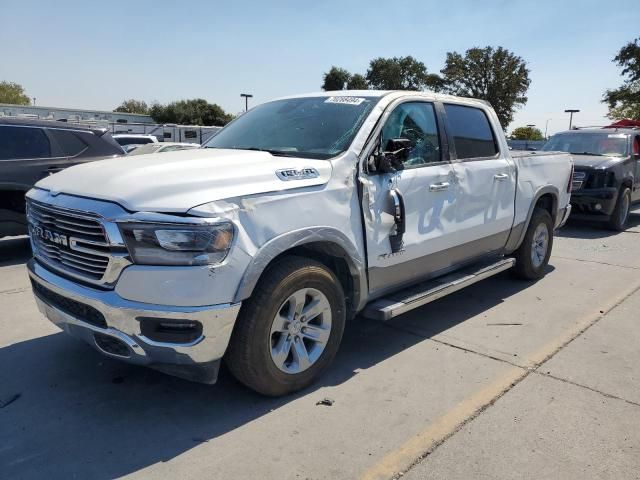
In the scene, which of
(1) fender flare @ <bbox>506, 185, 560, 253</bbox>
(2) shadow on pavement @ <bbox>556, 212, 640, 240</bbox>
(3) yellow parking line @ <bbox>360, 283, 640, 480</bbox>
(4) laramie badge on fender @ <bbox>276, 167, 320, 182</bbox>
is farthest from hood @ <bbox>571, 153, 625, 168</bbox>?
(4) laramie badge on fender @ <bbox>276, 167, 320, 182</bbox>

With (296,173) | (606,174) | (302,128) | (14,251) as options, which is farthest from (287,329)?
(606,174)

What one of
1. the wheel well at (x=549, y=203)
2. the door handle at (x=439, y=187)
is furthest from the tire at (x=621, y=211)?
the door handle at (x=439, y=187)

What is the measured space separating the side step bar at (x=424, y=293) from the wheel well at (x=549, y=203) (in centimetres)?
132

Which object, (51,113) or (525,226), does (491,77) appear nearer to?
(51,113)

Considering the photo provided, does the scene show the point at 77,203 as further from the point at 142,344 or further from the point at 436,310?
the point at 436,310

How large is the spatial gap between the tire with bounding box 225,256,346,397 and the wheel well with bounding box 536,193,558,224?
3.73 metres

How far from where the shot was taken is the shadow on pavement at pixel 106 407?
276 centimetres

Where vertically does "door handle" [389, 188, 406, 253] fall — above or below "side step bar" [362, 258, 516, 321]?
above

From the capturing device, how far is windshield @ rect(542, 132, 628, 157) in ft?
35.0

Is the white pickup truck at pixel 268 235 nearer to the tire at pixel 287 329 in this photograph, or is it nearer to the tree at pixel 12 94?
the tire at pixel 287 329

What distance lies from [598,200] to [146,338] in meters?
9.36

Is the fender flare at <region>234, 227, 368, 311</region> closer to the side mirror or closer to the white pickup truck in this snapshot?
the white pickup truck

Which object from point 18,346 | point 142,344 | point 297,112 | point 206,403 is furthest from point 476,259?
point 18,346

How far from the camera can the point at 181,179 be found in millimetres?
2973
